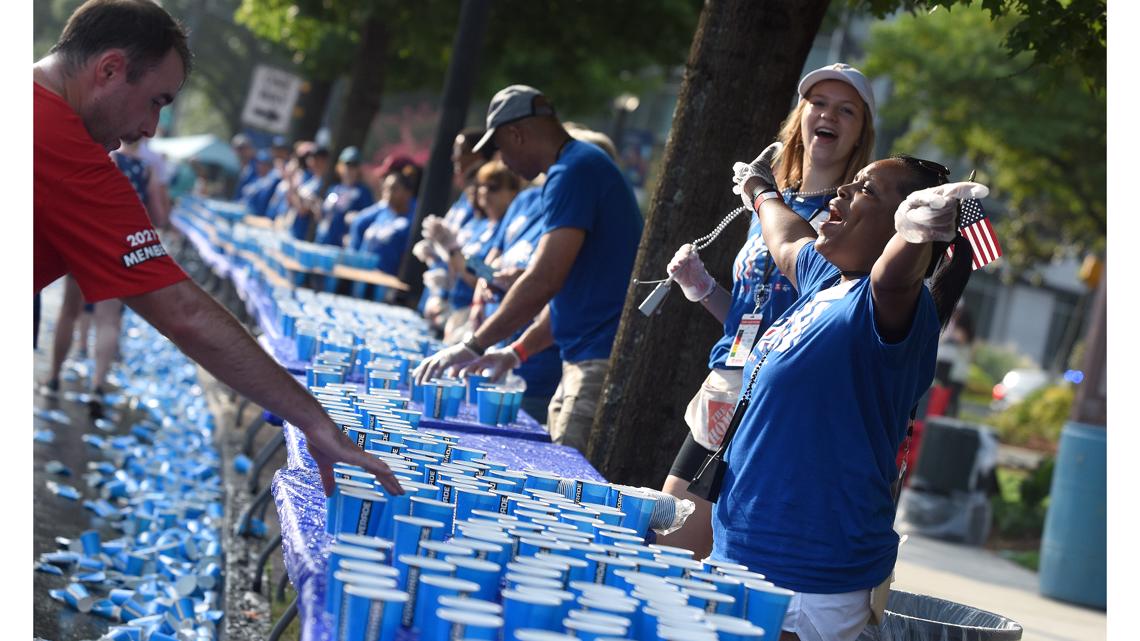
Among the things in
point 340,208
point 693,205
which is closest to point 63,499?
point 693,205

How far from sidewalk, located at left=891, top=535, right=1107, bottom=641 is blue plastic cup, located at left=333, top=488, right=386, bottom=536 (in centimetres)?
565

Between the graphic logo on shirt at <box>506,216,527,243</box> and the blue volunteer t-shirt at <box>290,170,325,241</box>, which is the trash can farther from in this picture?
the blue volunteer t-shirt at <box>290,170,325,241</box>

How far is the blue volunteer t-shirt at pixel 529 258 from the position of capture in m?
6.88

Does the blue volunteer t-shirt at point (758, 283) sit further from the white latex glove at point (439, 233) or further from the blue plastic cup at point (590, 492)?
the white latex glove at point (439, 233)

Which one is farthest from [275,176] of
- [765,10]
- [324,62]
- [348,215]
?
[765,10]

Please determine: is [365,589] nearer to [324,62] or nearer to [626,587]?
[626,587]

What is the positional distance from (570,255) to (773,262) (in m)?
1.93

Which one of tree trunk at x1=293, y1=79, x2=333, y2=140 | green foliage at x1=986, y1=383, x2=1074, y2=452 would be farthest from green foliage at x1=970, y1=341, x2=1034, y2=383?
tree trunk at x1=293, y1=79, x2=333, y2=140

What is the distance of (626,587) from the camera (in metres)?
2.72

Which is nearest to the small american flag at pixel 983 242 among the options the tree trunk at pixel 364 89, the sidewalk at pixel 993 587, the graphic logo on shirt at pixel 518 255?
the graphic logo on shirt at pixel 518 255

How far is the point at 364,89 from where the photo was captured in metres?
18.9

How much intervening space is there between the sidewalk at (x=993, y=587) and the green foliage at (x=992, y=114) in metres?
13.1

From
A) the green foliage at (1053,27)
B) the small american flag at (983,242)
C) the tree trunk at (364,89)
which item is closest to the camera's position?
the small american flag at (983,242)

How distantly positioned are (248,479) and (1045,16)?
496cm
